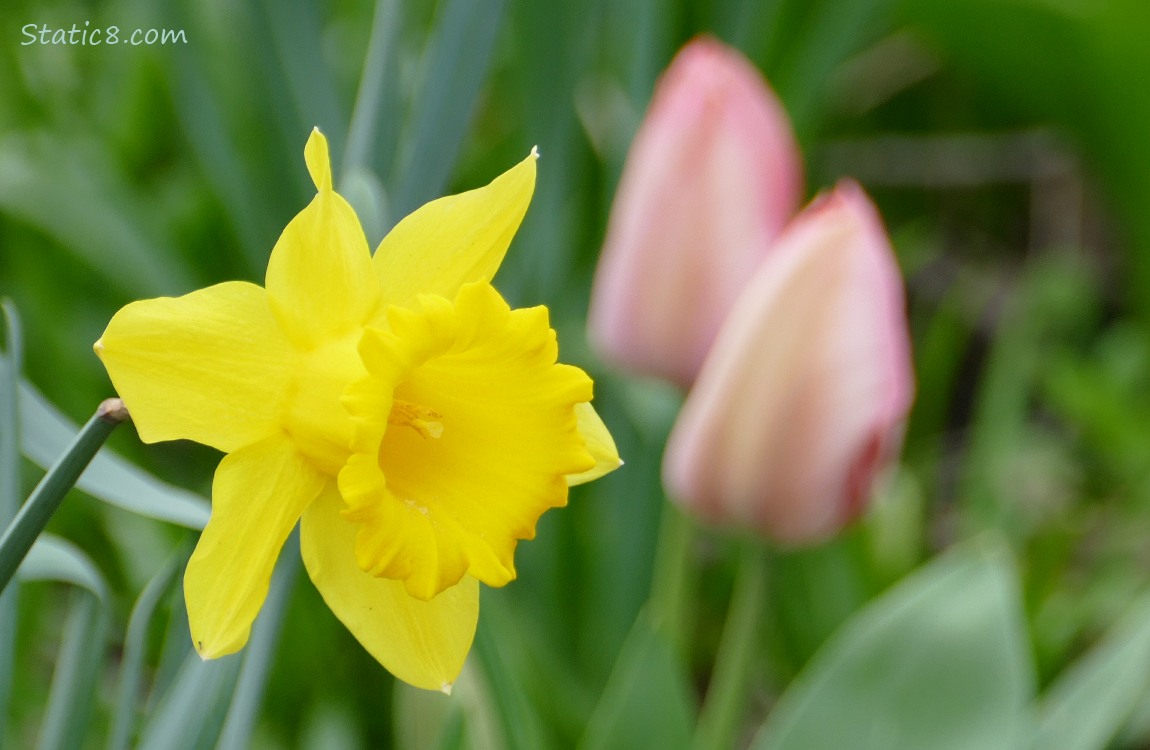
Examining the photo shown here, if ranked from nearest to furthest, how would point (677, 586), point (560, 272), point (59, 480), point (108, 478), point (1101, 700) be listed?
1. point (59, 480)
2. point (108, 478)
3. point (1101, 700)
4. point (677, 586)
5. point (560, 272)

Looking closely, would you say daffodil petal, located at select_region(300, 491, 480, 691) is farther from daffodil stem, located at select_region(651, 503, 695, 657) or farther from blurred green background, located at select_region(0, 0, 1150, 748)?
daffodil stem, located at select_region(651, 503, 695, 657)

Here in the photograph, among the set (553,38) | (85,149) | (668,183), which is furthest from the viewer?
(85,149)

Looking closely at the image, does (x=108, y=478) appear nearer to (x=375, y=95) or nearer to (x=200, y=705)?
(x=200, y=705)

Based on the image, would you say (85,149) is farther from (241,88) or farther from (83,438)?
(83,438)

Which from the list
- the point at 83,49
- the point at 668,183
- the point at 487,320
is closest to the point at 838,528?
the point at 668,183

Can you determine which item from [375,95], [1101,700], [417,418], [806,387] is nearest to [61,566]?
[417,418]

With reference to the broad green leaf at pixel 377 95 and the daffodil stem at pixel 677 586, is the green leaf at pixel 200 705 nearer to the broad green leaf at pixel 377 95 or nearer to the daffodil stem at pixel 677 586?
the broad green leaf at pixel 377 95
